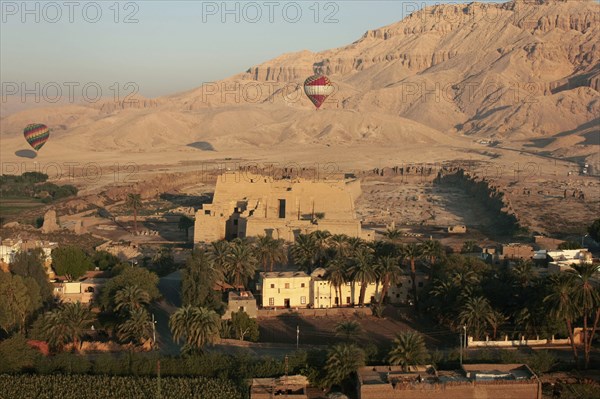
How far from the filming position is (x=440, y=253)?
35.7 meters

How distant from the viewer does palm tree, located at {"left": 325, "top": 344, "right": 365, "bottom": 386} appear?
24875 millimetres

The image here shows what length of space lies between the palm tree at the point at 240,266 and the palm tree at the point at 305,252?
89.7 inches

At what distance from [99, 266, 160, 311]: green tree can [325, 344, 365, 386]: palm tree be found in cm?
1010

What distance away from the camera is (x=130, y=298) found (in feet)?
101

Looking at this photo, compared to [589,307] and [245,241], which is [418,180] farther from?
[589,307]

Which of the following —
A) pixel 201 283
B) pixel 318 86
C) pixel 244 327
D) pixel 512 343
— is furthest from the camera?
pixel 318 86

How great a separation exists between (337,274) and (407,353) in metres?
8.59

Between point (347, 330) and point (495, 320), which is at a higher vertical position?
point (495, 320)

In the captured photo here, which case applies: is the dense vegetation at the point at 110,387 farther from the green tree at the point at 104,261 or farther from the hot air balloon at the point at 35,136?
the hot air balloon at the point at 35,136

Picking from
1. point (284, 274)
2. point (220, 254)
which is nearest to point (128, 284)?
point (220, 254)

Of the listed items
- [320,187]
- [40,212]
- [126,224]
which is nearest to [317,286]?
[320,187]

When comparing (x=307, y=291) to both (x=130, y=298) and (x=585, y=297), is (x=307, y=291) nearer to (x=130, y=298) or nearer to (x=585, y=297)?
(x=130, y=298)

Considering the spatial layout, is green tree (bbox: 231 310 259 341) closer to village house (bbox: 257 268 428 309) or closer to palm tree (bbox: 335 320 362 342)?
palm tree (bbox: 335 320 362 342)

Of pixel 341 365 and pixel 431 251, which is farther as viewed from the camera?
pixel 431 251
